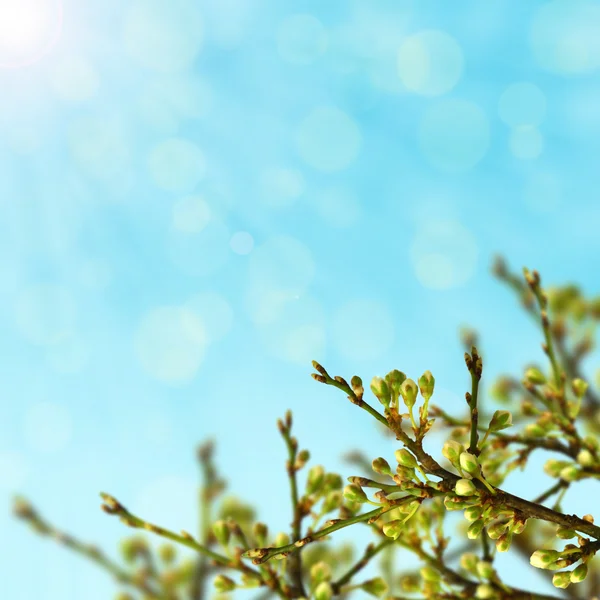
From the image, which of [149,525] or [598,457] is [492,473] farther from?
[149,525]

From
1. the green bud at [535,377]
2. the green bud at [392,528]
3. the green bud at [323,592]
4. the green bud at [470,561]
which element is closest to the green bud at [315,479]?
the green bud at [323,592]

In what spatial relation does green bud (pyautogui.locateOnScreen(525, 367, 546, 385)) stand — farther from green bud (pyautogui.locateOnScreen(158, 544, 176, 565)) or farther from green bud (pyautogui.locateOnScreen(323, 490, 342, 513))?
green bud (pyautogui.locateOnScreen(158, 544, 176, 565))

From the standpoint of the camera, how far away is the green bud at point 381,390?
105 inches

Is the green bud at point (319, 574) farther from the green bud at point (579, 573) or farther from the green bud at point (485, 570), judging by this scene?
the green bud at point (579, 573)

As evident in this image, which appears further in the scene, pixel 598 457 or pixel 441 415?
pixel 441 415

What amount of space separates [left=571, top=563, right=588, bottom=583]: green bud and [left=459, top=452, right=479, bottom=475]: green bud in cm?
74

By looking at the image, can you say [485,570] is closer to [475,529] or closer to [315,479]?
[315,479]

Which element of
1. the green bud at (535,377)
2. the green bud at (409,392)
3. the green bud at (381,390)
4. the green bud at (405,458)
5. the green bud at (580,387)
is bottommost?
the green bud at (405,458)

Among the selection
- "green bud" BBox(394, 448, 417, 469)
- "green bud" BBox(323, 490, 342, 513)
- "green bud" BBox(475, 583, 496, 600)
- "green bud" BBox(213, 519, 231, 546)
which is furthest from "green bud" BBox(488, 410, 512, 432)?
"green bud" BBox(213, 519, 231, 546)

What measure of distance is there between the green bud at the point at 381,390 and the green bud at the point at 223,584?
2.04m

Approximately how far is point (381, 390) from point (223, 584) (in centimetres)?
211

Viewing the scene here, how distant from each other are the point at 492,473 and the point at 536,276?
4.84 ft

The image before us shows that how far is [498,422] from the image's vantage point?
2.87m

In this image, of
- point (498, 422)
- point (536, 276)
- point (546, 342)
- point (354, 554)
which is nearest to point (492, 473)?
point (546, 342)
